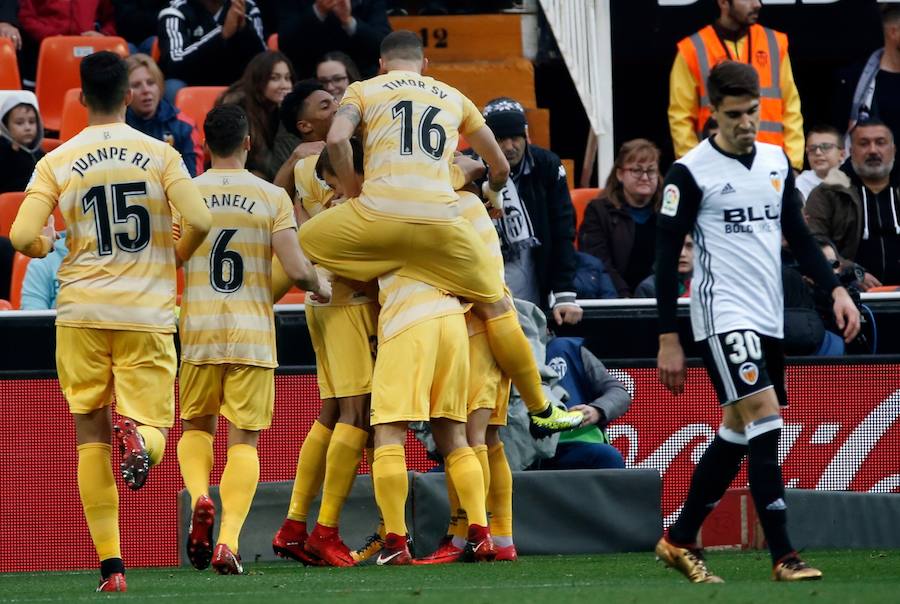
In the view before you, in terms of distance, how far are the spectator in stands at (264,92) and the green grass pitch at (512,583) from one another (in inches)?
118

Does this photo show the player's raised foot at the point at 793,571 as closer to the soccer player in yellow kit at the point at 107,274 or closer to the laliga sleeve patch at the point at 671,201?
the laliga sleeve patch at the point at 671,201

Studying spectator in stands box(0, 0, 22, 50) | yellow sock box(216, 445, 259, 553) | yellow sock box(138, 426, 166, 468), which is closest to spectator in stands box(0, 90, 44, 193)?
spectator in stands box(0, 0, 22, 50)

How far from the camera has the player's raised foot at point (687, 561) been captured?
6223mm

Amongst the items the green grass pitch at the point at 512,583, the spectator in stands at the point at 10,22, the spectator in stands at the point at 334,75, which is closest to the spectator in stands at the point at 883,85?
the spectator in stands at the point at 334,75

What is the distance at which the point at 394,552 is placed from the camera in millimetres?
7320

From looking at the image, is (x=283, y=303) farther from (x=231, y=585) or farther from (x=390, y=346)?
(x=231, y=585)

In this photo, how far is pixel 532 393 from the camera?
777cm

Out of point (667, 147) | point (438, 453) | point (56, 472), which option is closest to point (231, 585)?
point (438, 453)

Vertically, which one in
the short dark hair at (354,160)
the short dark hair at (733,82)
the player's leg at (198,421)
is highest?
the short dark hair at (733,82)

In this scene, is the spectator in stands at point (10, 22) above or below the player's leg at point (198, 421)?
above

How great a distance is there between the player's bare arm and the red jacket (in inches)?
243

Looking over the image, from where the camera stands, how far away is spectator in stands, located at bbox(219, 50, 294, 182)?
10250 millimetres

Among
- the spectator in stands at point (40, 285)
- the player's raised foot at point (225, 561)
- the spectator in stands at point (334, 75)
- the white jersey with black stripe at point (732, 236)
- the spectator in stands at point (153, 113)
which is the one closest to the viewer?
the white jersey with black stripe at point (732, 236)

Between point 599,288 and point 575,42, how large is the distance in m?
2.97
